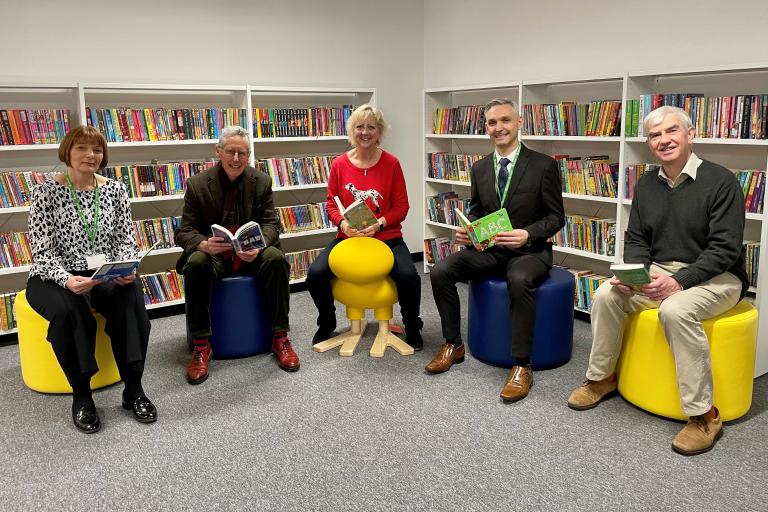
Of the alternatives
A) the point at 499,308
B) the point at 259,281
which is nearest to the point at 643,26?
the point at 499,308

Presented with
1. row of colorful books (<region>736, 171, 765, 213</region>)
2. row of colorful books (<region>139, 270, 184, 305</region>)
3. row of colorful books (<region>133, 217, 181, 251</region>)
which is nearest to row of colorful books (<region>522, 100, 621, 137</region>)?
row of colorful books (<region>736, 171, 765, 213</region>)

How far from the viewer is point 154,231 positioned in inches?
177

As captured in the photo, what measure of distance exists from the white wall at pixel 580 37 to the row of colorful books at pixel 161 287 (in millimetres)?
2701

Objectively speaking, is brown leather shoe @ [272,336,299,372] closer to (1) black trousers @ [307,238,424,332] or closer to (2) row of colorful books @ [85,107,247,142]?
(1) black trousers @ [307,238,424,332]

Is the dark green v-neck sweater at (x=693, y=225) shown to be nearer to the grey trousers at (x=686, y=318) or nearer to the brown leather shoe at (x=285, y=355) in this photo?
the grey trousers at (x=686, y=318)

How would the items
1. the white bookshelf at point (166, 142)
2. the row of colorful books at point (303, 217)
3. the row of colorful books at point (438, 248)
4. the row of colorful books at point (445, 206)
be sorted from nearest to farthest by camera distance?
the white bookshelf at point (166, 142), the row of colorful books at point (303, 217), the row of colorful books at point (445, 206), the row of colorful books at point (438, 248)

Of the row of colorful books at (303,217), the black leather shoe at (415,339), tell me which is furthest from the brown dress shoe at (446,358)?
the row of colorful books at (303,217)

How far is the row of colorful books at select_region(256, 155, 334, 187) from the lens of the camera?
492 cm

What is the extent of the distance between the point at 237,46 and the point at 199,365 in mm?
2568

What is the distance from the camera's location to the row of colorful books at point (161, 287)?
14.8ft

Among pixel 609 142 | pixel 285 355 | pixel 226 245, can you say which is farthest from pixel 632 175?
pixel 226 245

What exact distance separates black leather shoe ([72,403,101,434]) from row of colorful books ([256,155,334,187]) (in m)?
2.34

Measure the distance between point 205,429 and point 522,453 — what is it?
133 centimetres

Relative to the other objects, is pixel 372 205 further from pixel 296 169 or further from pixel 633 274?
pixel 633 274
